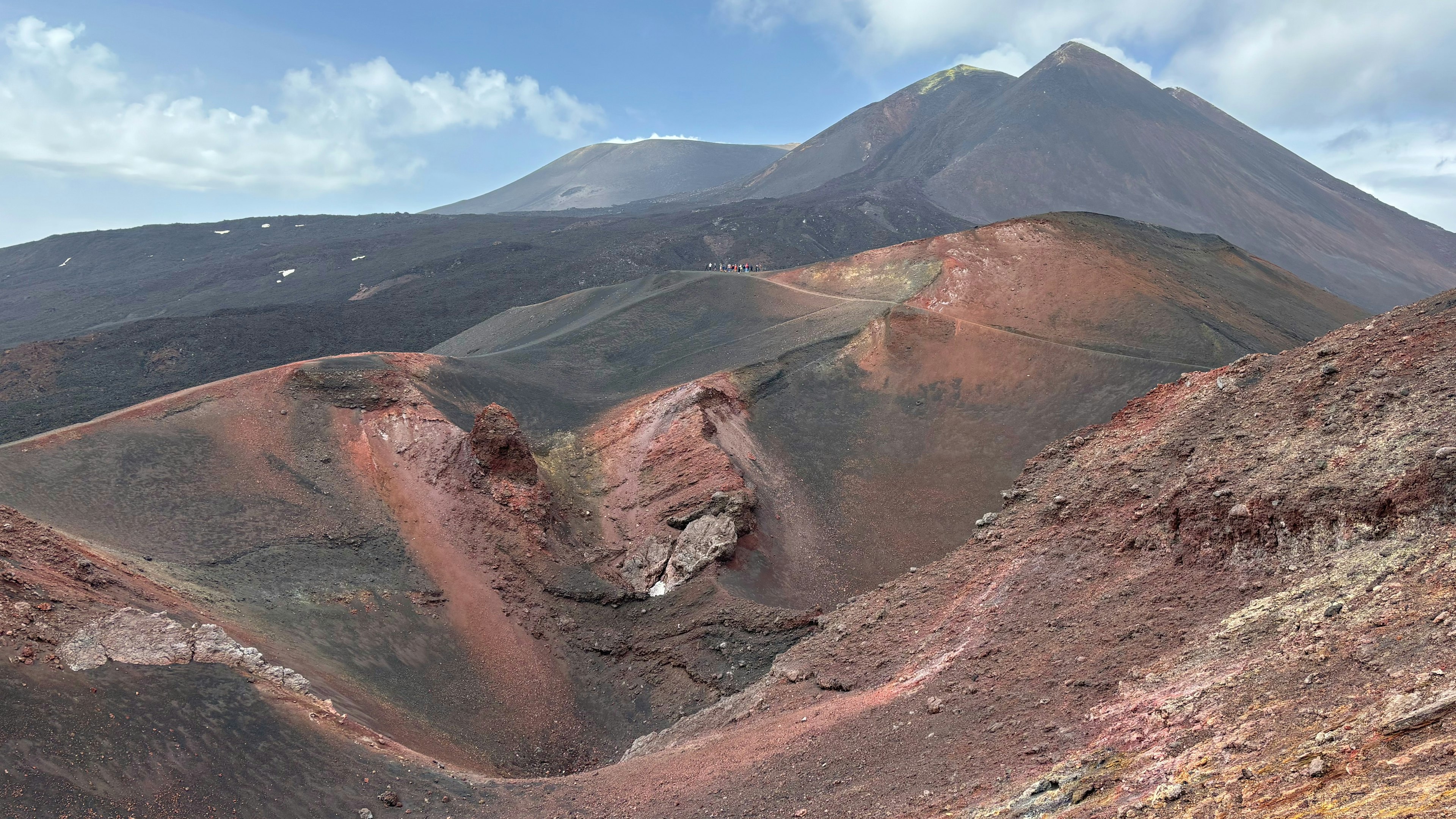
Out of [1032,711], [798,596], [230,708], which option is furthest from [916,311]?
[230,708]

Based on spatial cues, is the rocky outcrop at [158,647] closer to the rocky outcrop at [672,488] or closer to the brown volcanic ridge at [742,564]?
the brown volcanic ridge at [742,564]

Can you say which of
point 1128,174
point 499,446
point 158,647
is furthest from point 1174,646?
point 1128,174

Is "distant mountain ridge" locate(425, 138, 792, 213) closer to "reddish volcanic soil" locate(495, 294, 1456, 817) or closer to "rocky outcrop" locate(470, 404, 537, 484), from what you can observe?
"rocky outcrop" locate(470, 404, 537, 484)

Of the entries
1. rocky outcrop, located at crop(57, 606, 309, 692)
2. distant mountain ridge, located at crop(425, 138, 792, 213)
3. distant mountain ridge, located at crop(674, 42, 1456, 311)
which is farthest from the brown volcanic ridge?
distant mountain ridge, located at crop(425, 138, 792, 213)

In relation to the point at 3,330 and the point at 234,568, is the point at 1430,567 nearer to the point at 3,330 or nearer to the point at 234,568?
the point at 234,568

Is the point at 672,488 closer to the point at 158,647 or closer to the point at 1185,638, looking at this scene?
the point at 158,647

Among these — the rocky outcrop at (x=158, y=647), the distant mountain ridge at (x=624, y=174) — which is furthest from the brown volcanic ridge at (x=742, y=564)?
the distant mountain ridge at (x=624, y=174)
